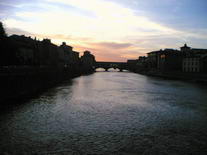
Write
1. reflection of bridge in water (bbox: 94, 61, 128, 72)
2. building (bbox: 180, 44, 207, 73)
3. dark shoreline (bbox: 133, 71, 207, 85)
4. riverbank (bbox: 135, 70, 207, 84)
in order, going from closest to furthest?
dark shoreline (bbox: 133, 71, 207, 85) → riverbank (bbox: 135, 70, 207, 84) → building (bbox: 180, 44, 207, 73) → reflection of bridge in water (bbox: 94, 61, 128, 72)

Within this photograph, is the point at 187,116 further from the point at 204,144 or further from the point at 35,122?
the point at 35,122

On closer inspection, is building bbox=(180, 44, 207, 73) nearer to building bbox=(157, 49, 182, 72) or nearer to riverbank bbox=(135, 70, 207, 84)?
riverbank bbox=(135, 70, 207, 84)

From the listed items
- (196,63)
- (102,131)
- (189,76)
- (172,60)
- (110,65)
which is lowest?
(102,131)

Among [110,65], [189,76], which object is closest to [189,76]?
[189,76]

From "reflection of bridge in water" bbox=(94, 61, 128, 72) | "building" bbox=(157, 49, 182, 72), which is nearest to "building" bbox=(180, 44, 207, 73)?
"building" bbox=(157, 49, 182, 72)

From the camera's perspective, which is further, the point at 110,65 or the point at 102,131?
the point at 110,65

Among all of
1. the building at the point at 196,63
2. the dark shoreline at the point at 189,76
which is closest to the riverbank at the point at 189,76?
the dark shoreline at the point at 189,76

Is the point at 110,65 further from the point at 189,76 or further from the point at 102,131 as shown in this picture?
the point at 102,131

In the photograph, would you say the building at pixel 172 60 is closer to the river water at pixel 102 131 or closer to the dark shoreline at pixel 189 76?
the dark shoreline at pixel 189 76

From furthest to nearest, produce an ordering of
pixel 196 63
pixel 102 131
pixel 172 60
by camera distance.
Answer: pixel 172 60 → pixel 196 63 → pixel 102 131

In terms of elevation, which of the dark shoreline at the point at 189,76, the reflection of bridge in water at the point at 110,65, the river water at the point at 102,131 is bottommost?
the river water at the point at 102,131

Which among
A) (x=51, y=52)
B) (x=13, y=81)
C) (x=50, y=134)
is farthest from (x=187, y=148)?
(x=51, y=52)

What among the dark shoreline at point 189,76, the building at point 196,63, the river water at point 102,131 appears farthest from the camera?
the building at point 196,63

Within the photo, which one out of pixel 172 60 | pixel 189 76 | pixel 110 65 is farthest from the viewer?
pixel 110 65
